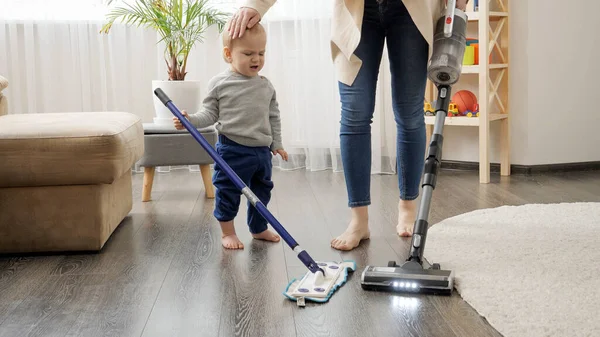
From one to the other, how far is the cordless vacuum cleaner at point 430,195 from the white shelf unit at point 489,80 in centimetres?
167

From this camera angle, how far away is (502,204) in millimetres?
2916

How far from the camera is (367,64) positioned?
Answer: 2.18 metres

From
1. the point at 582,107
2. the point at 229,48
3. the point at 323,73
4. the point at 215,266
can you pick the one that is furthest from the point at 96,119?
the point at 582,107

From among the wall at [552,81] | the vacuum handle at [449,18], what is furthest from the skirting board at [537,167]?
the vacuum handle at [449,18]

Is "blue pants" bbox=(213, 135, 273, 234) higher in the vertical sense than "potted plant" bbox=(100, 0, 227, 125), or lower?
lower

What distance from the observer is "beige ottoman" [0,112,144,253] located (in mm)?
2131

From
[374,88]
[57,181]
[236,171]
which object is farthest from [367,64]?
[57,181]

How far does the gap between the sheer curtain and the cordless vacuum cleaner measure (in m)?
2.12

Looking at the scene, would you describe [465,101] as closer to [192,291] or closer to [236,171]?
[236,171]

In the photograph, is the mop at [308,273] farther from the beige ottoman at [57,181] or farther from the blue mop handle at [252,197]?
the beige ottoman at [57,181]

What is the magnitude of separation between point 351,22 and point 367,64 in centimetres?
13

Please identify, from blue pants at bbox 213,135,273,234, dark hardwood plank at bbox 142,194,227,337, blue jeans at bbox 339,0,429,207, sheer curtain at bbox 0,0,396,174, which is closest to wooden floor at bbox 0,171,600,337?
dark hardwood plank at bbox 142,194,227,337

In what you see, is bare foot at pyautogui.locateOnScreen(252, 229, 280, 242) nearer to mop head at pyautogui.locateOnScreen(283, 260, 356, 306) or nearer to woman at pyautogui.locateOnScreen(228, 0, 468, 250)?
woman at pyautogui.locateOnScreen(228, 0, 468, 250)

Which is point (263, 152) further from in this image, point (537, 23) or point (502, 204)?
point (537, 23)
